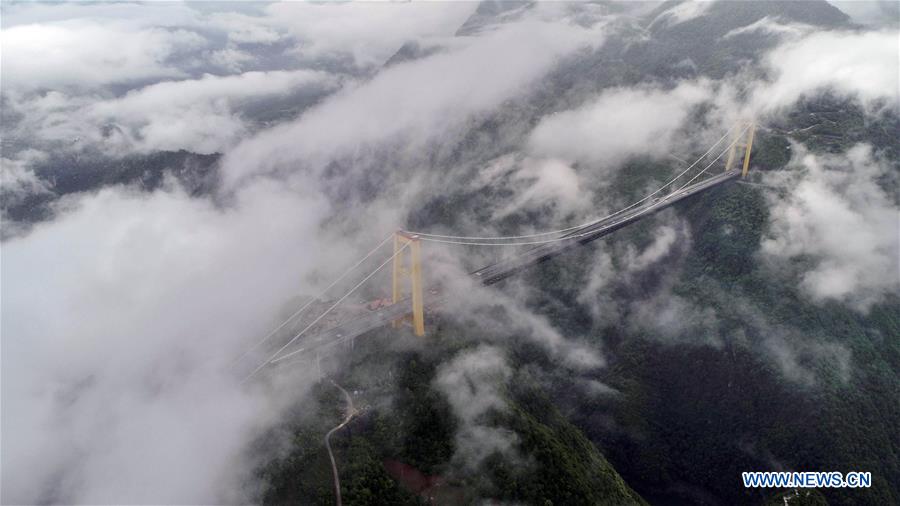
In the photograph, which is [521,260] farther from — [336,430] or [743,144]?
[743,144]

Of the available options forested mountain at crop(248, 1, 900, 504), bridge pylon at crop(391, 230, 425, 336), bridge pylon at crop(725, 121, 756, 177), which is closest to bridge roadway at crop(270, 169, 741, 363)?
bridge pylon at crop(391, 230, 425, 336)

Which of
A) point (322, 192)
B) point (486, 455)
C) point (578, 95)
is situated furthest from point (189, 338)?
point (578, 95)

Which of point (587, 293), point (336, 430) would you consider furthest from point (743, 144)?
point (336, 430)

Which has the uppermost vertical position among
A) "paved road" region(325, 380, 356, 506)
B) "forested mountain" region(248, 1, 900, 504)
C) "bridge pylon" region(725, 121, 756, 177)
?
"bridge pylon" region(725, 121, 756, 177)

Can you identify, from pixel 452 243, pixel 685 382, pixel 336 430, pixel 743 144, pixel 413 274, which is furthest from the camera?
pixel 743 144

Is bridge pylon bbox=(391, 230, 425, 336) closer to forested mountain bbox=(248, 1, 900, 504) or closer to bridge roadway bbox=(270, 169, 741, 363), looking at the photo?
bridge roadway bbox=(270, 169, 741, 363)

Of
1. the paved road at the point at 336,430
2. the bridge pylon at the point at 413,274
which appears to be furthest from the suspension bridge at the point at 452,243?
the paved road at the point at 336,430

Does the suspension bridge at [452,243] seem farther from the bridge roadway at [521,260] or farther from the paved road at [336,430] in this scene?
the paved road at [336,430]
